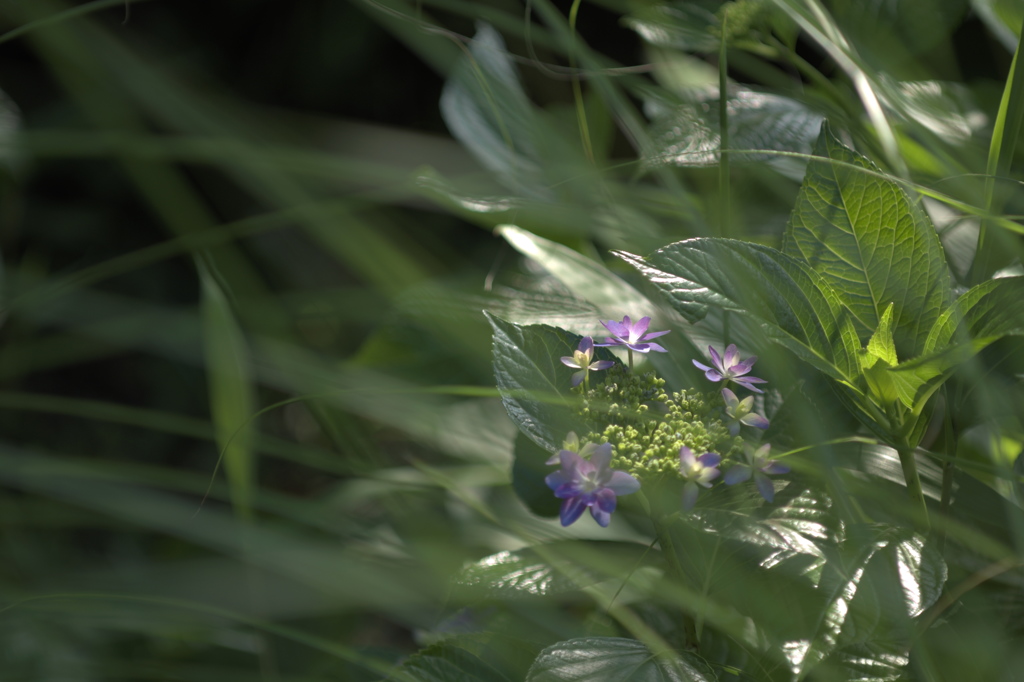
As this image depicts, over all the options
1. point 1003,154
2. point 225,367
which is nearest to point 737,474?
point 1003,154

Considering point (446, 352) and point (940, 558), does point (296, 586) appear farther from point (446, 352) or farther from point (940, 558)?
point (940, 558)

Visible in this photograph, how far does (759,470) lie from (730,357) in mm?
57

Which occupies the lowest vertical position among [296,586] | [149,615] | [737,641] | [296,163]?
[296,586]

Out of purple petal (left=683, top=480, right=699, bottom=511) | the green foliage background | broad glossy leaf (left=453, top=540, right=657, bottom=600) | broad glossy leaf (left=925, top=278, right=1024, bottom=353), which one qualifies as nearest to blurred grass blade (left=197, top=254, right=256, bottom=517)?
the green foliage background

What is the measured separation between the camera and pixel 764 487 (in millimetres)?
309

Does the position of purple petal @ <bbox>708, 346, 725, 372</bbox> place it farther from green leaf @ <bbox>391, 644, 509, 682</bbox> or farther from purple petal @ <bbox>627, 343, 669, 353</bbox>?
green leaf @ <bbox>391, 644, 509, 682</bbox>

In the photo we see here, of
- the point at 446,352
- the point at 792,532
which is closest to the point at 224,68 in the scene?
the point at 446,352

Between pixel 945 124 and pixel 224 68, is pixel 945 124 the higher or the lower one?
the higher one

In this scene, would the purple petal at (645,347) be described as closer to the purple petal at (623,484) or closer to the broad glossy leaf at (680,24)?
the purple petal at (623,484)

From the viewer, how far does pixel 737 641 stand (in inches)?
12.7

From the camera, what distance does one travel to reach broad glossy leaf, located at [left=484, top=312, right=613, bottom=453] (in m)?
0.32

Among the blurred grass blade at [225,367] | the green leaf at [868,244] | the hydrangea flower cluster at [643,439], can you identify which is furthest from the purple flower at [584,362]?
the blurred grass blade at [225,367]

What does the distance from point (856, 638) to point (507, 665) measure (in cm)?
15

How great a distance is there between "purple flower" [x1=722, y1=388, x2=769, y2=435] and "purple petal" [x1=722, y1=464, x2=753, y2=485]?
17mm
